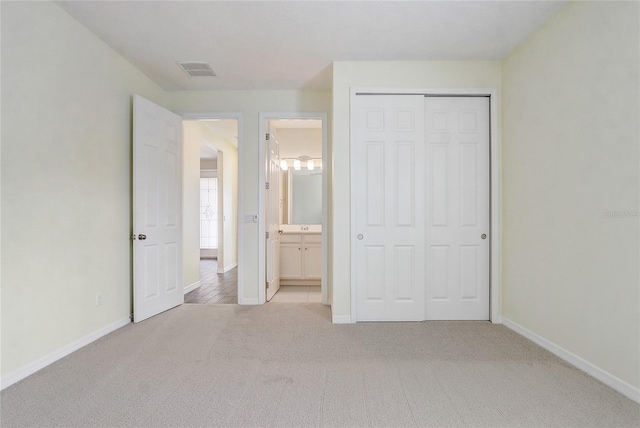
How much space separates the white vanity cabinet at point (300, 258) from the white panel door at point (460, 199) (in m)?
2.18

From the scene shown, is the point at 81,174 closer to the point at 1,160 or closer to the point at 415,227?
the point at 1,160

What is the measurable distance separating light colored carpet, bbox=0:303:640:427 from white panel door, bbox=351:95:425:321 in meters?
0.34

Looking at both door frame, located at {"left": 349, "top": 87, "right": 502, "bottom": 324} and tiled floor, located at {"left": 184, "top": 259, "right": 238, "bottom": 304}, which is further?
tiled floor, located at {"left": 184, "top": 259, "right": 238, "bottom": 304}

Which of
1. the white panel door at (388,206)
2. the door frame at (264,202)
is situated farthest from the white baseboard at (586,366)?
the door frame at (264,202)

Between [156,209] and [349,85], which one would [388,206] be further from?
[156,209]

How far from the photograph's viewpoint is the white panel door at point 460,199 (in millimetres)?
3271

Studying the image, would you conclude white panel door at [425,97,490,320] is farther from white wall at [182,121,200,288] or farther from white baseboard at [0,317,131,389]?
white wall at [182,121,200,288]

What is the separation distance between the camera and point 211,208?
8586mm

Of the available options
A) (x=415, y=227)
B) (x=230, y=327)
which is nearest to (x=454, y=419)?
(x=415, y=227)

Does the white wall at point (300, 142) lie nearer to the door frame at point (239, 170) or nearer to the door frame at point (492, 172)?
the door frame at point (239, 170)

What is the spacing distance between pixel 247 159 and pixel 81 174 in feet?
5.69

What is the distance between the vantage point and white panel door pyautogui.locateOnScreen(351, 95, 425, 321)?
3.23m

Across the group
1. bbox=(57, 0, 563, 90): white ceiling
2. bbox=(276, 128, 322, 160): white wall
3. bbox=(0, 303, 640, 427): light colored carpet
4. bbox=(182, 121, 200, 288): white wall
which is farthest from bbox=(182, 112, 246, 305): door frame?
bbox=(276, 128, 322, 160): white wall

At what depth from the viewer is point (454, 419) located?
1687 millimetres
